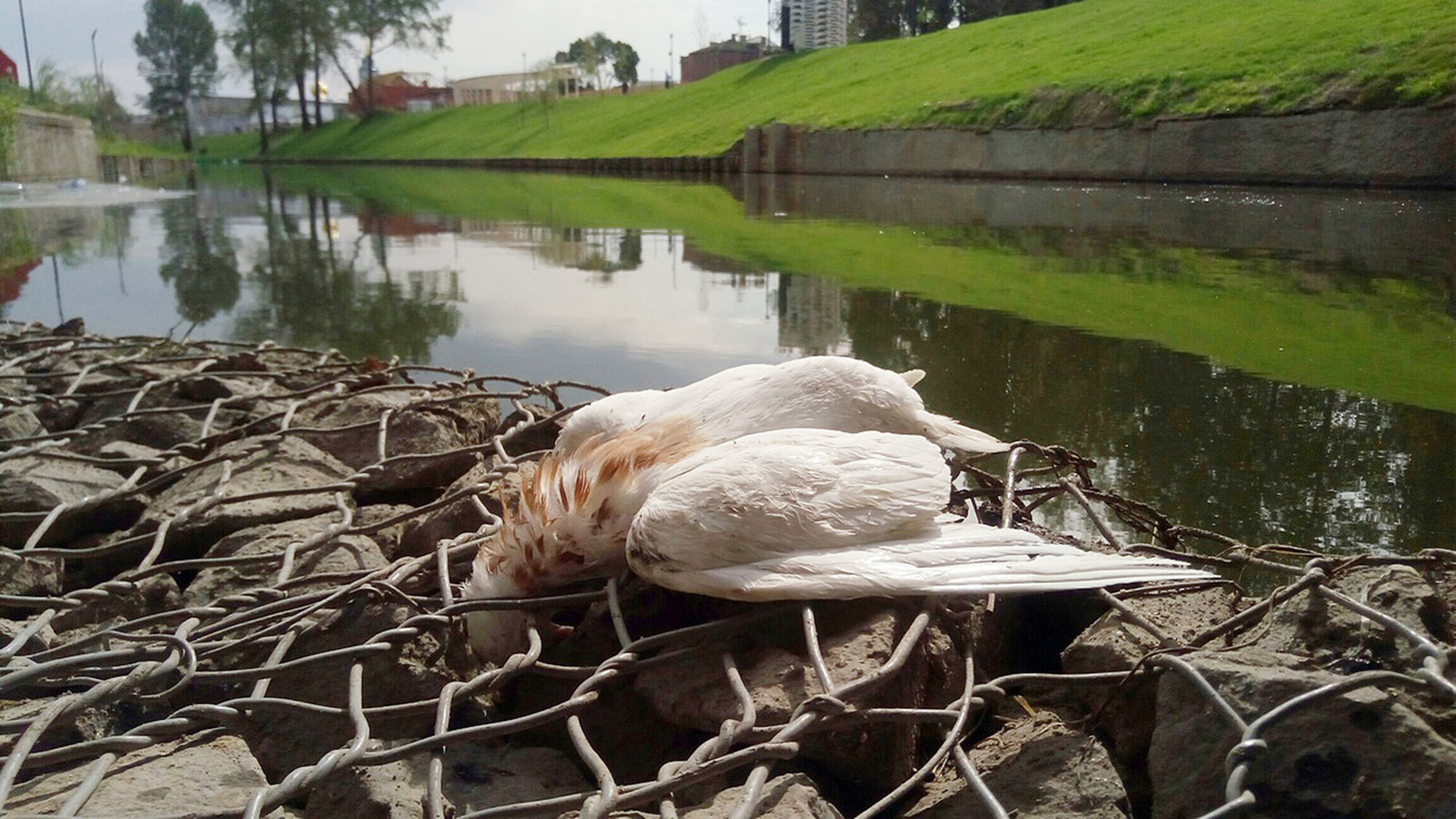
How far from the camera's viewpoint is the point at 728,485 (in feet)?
7.63

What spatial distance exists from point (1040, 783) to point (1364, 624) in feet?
2.35

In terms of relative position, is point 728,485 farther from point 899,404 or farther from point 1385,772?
point 1385,772

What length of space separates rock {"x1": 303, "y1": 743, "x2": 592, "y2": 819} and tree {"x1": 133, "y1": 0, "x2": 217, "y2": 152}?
74.4 metres

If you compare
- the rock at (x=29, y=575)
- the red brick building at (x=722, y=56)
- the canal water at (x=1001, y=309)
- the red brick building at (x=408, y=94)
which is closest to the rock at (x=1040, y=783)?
the canal water at (x=1001, y=309)

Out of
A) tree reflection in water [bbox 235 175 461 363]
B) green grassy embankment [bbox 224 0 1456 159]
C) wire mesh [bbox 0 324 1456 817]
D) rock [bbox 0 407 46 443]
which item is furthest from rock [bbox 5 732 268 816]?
green grassy embankment [bbox 224 0 1456 159]

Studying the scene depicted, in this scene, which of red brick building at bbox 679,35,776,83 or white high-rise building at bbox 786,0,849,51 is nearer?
white high-rise building at bbox 786,0,849,51

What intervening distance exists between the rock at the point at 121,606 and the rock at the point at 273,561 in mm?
66

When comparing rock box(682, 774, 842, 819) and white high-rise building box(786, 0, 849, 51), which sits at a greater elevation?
white high-rise building box(786, 0, 849, 51)

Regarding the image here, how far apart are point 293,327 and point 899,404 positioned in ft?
17.5

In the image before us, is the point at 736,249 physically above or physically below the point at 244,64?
below

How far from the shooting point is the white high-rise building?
52.6 meters

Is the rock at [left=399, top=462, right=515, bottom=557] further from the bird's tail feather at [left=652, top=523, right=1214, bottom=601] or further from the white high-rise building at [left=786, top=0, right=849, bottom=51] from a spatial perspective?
the white high-rise building at [left=786, top=0, right=849, bottom=51]

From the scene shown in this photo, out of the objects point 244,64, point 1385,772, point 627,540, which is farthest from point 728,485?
point 244,64

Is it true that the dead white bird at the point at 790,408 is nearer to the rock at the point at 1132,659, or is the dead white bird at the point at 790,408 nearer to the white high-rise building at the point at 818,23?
the rock at the point at 1132,659
